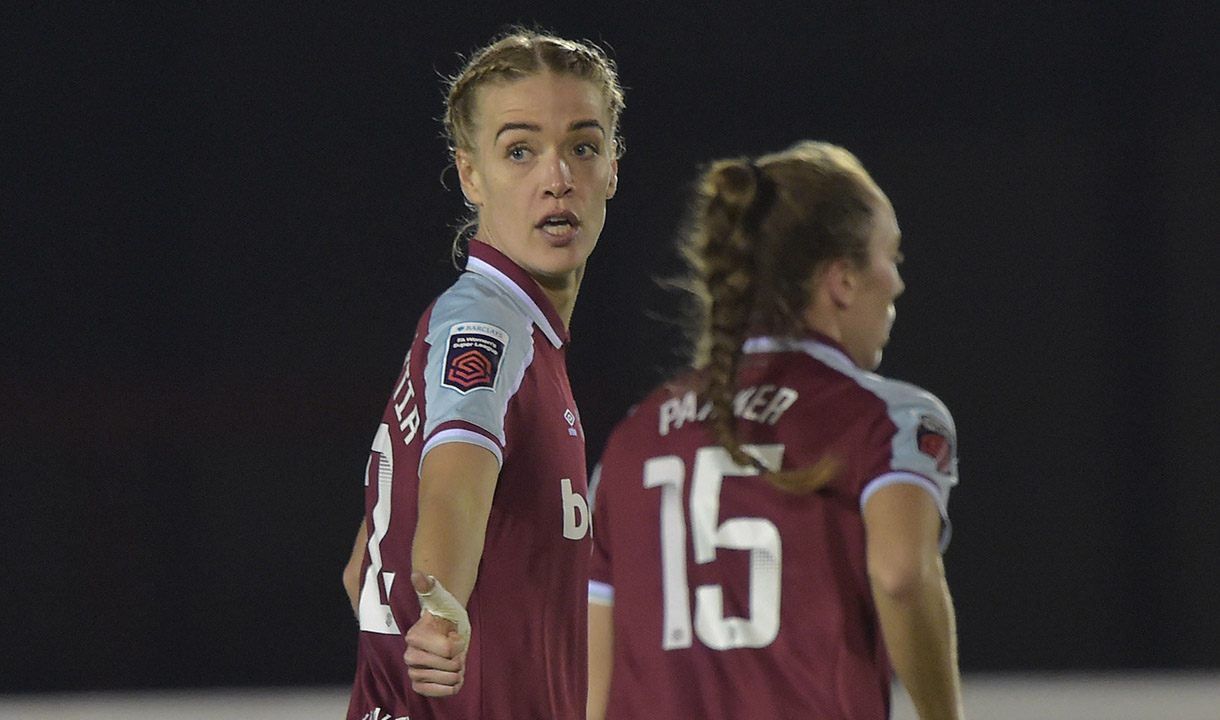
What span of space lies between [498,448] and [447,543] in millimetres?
124

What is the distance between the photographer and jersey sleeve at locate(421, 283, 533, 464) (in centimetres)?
146

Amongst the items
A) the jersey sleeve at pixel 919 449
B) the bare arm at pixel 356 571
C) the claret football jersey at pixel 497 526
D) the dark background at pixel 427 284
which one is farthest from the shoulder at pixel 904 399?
the dark background at pixel 427 284

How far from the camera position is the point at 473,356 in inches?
59.4

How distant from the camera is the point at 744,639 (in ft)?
5.15

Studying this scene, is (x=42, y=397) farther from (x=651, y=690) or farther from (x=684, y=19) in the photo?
(x=651, y=690)

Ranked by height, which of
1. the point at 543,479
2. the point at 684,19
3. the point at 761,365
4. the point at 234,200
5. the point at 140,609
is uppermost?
the point at 684,19

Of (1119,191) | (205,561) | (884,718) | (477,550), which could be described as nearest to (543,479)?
(477,550)

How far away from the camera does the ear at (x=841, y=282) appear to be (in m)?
1.66

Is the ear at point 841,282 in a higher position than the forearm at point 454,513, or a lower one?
higher

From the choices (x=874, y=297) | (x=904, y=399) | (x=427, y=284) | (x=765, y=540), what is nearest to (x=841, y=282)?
(x=874, y=297)

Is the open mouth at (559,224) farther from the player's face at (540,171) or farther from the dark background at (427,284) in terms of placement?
the dark background at (427,284)

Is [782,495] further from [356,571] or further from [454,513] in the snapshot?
[356,571]

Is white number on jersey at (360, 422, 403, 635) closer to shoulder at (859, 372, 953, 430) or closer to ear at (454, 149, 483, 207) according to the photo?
ear at (454, 149, 483, 207)

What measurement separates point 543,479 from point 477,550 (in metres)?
0.17
